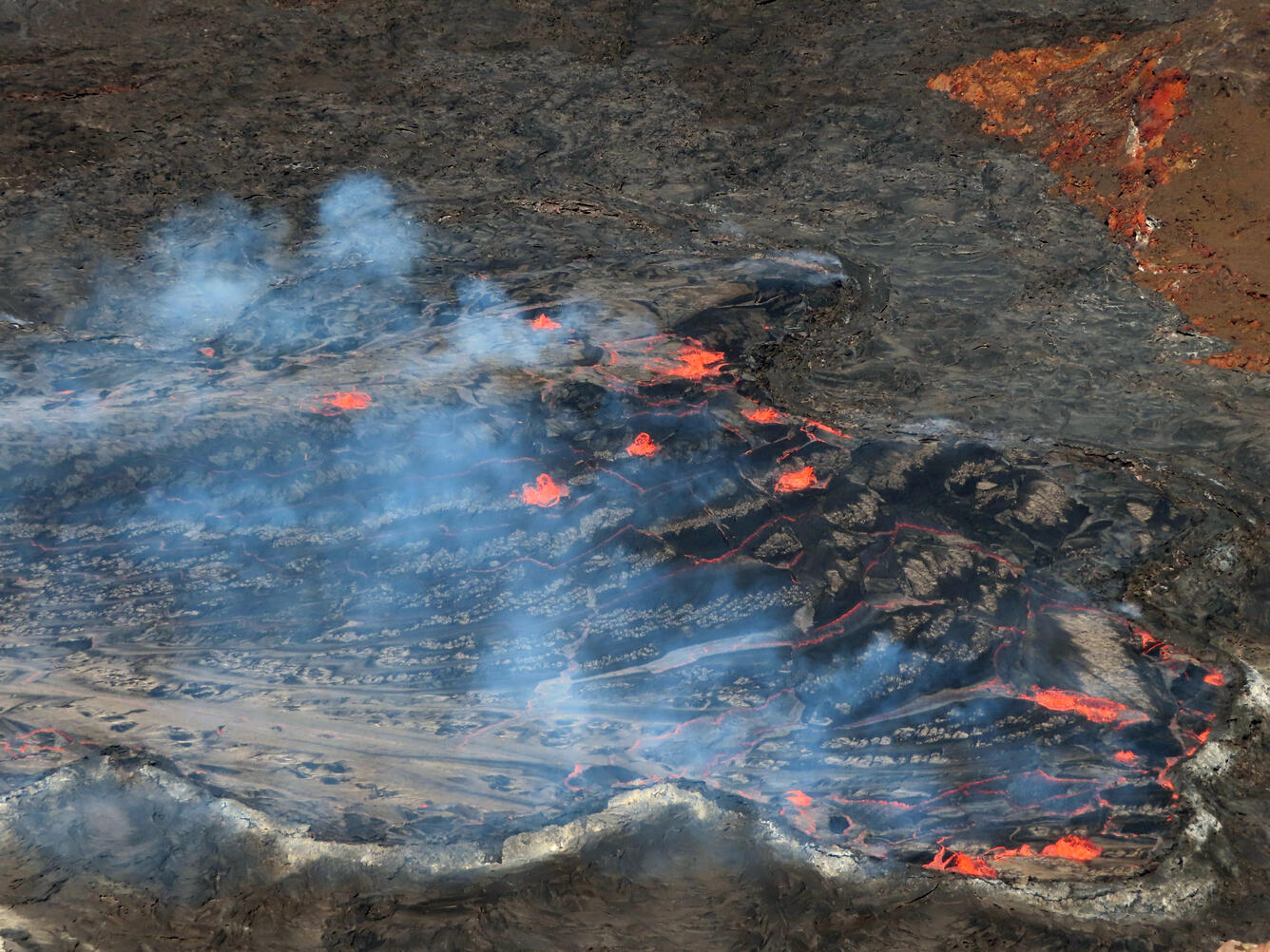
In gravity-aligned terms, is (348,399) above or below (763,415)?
below

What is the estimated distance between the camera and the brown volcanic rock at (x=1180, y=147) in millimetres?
11656

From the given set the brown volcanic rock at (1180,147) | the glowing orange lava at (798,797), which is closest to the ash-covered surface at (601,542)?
the glowing orange lava at (798,797)

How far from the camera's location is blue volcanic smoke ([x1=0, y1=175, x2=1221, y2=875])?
361 inches

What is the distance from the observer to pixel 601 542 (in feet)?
33.4

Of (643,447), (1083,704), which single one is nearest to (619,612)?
(643,447)

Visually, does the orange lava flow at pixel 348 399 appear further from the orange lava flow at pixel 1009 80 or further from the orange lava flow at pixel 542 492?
the orange lava flow at pixel 1009 80

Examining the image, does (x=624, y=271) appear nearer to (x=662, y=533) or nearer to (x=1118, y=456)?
(x=662, y=533)

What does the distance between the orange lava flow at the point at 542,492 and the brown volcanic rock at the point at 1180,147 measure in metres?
7.99

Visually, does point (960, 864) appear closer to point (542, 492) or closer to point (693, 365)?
point (542, 492)

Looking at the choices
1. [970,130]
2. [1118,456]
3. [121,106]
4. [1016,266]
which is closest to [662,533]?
[1118,456]

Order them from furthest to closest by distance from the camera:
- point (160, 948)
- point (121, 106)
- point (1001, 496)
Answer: point (121, 106) → point (1001, 496) → point (160, 948)

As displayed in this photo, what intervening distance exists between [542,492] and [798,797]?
4.19 metres

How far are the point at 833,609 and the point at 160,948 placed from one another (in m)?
6.98

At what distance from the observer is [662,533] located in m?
10.2
